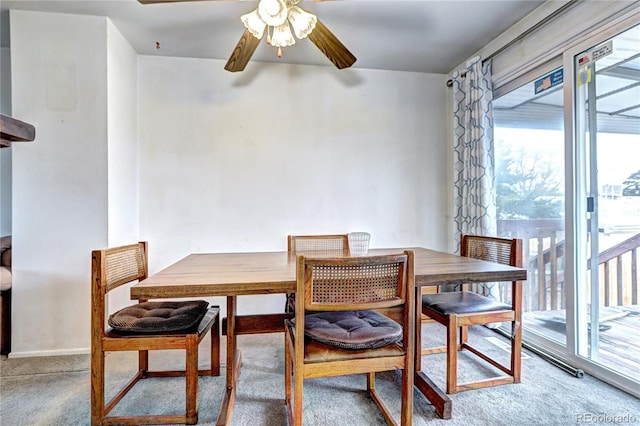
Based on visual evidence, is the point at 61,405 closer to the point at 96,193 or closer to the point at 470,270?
the point at 96,193

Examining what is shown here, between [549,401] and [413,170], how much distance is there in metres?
2.16

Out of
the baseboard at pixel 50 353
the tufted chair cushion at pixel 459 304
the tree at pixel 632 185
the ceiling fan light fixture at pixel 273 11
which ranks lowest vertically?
the baseboard at pixel 50 353

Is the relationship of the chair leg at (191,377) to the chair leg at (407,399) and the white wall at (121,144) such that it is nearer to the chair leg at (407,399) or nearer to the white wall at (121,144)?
the chair leg at (407,399)

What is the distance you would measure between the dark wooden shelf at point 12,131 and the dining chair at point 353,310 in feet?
3.39

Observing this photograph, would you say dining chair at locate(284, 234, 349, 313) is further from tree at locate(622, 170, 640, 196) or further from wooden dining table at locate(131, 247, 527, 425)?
tree at locate(622, 170, 640, 196)

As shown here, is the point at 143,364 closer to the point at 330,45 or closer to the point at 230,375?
the point at 230,375

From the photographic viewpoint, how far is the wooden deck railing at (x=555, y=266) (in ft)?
6.01

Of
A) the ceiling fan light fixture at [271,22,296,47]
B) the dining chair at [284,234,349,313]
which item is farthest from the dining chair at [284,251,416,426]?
the ceiling fan light fixture at [271,22,296,47]

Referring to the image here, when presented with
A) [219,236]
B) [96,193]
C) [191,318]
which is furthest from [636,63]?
[96,193]

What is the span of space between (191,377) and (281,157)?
203cm

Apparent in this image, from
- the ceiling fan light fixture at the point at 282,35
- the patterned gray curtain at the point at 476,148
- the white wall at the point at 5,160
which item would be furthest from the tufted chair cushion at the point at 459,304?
the white wall at the point at 5,160

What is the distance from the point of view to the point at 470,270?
58.0 inches

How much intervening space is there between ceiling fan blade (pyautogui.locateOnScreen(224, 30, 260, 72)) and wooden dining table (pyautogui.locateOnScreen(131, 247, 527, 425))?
127 cm

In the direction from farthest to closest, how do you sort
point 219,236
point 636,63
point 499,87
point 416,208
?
point 416,208 < point 219,236 < point 499,87 < point 636,63
